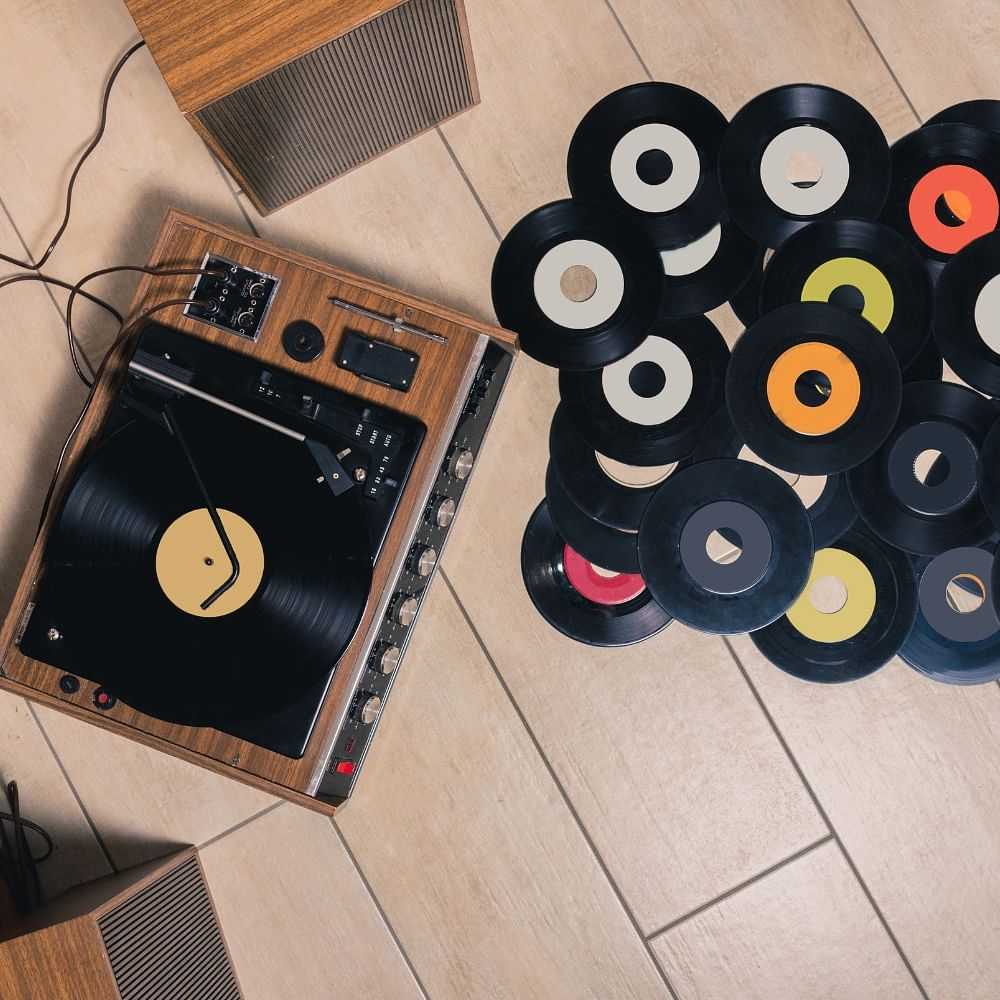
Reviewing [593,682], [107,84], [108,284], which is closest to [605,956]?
[593,682]

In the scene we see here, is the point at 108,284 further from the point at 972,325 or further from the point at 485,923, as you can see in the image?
the point at 972,325

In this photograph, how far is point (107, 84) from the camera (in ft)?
3.96

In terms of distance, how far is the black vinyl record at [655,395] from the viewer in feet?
3.79

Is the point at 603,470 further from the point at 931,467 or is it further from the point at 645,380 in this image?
the point at 931,467

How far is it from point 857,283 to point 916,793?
0.64 m

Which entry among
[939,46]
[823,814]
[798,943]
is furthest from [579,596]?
[939,46]

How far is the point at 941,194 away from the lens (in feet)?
3.87

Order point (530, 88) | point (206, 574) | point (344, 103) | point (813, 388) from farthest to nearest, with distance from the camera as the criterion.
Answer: point (530, 88) < point (813, 388) < point (344, 103) < point (206, 574)

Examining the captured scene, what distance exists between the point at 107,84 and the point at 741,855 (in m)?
1.26

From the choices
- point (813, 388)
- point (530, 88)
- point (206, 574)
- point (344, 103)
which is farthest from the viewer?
point (530, 88)

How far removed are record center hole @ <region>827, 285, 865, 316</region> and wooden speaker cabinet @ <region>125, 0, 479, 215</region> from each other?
508mm

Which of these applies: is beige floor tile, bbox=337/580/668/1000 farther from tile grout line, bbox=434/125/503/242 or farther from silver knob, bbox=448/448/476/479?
tile grout line, bbox=434/125/503/242

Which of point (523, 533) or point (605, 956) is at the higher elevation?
point (523, 533)

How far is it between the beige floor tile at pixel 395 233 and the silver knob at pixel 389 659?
0.43m
